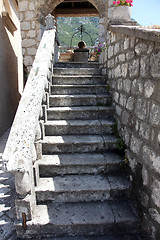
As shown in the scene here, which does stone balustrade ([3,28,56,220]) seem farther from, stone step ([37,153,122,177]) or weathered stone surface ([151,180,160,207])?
weathered stone surface ([151,180,160,207])

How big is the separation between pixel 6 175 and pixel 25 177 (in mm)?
1653

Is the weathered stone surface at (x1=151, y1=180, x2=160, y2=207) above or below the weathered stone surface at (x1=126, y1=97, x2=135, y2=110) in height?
below

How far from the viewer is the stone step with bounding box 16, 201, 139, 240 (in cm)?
187

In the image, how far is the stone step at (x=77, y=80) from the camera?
361 cm

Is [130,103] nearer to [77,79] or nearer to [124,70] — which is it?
[124,70]

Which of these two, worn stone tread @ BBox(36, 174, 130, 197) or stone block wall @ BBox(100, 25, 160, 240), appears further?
worn stone tread @ BBox(36, 174, 130, 197)

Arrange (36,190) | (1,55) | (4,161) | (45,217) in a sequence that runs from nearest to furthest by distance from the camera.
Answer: (4,161)
(45,217)
(36,190)
(1,55)

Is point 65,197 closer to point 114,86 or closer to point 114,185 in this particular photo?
point 114,185

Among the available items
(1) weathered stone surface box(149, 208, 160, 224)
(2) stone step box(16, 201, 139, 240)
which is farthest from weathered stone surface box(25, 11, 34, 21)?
(1) weathered stone surface box(149, 208, 160, 224)

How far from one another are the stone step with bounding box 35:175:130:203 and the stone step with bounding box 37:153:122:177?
12 cm

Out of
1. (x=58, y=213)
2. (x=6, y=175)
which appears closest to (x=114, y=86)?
(x=58, y=213)

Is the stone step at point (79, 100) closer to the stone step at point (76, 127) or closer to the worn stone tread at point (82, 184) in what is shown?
the stone step at point (76, 127)

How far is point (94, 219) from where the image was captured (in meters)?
1.92

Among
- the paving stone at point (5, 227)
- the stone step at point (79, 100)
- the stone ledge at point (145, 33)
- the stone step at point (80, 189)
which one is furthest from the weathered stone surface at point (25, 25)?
the paving stone at point (5, 227)
